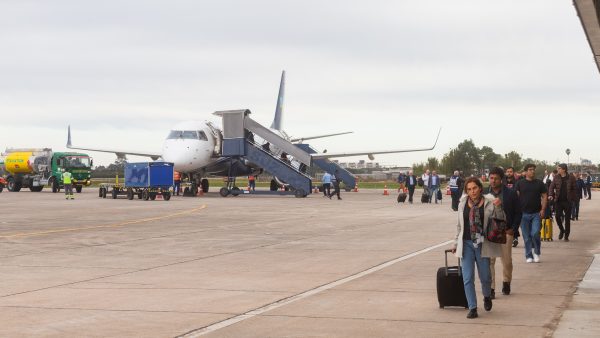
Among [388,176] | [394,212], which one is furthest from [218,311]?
[388,176]

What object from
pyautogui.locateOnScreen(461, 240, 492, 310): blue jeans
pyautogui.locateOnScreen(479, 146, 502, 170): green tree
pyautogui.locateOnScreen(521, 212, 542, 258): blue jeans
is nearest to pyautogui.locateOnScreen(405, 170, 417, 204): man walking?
pyautogui.locateOnScreen(521, 212, 542, 258): blue jeans

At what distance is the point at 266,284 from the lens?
12734 mm

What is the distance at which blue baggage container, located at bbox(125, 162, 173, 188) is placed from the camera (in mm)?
45281

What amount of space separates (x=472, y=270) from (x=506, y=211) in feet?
7.56

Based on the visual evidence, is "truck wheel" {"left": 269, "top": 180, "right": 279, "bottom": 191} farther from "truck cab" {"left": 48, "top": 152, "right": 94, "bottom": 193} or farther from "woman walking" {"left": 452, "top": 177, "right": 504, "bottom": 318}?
"woman walking" {"left": 452, "top": 177, "right": 504, "bottom": 318}

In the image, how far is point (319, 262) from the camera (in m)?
15.9

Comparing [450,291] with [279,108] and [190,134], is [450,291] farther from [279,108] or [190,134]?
[279,108]

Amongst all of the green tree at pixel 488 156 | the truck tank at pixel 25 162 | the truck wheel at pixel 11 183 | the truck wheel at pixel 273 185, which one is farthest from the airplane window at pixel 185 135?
the green tree at pixel 488 156

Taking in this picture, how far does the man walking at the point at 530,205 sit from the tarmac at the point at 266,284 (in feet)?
1.47

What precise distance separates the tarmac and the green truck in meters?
37.0

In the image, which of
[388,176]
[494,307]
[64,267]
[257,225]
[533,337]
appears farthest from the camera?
[388,176]

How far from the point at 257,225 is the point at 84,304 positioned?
15.3 meters

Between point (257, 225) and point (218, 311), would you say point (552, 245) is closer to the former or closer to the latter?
point (257, 225)

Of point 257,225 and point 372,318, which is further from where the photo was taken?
point 257,225
